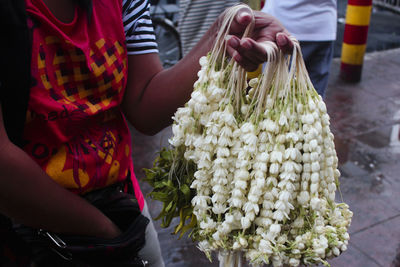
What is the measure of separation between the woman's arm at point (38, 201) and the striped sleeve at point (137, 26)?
0.52 metres

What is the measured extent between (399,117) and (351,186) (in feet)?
5.39

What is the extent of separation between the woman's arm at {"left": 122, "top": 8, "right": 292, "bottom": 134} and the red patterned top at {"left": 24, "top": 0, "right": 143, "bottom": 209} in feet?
0.40

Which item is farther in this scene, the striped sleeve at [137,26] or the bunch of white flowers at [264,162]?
the striped sleeve at [137,26]

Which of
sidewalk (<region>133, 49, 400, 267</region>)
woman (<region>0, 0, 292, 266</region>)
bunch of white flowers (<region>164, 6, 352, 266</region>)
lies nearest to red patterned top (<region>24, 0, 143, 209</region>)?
woman (<region>0, 0, 292, 266</region>)

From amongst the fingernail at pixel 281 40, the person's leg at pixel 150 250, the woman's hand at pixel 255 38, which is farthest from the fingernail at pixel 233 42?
the person's leg at pixel 150 250

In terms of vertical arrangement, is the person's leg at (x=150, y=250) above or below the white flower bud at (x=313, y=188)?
below

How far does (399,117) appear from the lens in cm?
491

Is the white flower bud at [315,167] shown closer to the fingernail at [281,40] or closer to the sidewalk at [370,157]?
the fingernail at [281,40]

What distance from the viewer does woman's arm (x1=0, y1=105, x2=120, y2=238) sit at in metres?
1.02

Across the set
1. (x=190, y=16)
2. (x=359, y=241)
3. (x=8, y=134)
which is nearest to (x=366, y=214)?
(x=359, y=241)

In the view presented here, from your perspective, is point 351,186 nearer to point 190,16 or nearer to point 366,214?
point 366,214

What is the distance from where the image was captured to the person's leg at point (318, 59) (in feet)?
10.4

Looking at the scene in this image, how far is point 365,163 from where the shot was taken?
4020 mm

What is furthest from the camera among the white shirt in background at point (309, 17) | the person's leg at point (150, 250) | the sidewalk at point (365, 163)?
the white shirt in background at point (309, 17)
